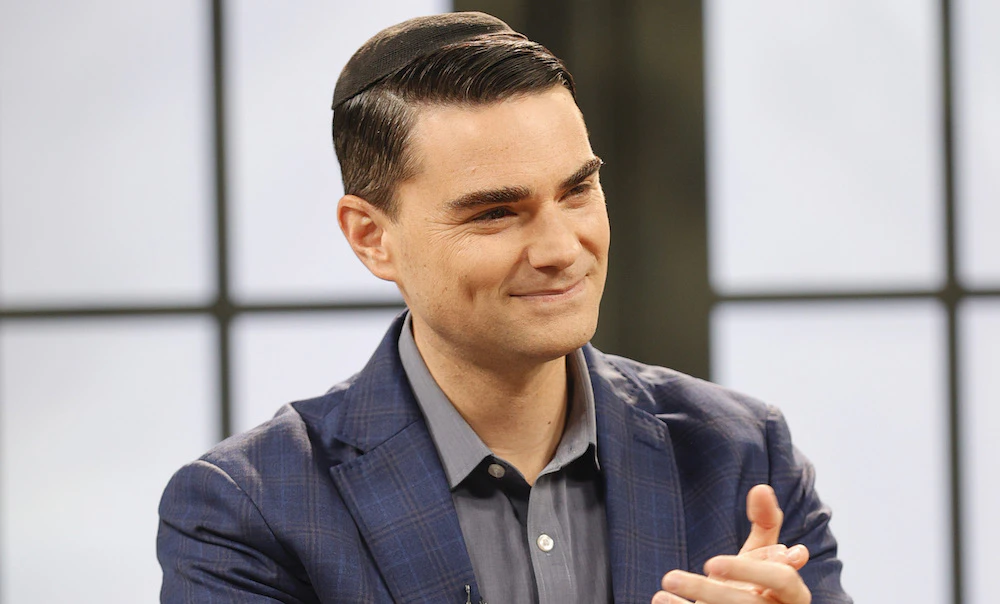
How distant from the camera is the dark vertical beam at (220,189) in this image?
2.46 metres

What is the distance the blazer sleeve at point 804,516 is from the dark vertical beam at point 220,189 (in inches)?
50.4

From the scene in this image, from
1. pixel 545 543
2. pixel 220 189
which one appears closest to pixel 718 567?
pixel 545 543

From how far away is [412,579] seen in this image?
5.26 feet

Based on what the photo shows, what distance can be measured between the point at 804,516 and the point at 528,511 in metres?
0.49

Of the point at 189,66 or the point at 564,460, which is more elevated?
the point at 189,66

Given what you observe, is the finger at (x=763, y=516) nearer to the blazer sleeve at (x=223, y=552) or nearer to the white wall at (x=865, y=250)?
the blazer sleeve at (x=223, y=552)

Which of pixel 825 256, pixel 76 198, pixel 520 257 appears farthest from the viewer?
pixel 825 256

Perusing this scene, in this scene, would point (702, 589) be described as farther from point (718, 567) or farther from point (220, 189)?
point (220, 189)

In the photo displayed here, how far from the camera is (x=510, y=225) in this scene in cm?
160

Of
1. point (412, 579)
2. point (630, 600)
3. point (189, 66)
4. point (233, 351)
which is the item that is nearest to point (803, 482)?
point (630, 600)

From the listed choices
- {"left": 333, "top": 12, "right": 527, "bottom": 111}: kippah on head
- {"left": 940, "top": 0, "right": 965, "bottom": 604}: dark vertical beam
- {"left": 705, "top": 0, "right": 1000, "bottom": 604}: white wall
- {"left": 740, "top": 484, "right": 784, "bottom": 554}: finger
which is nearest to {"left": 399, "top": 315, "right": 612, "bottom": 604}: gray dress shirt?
{"left": 740, "top": 484, "right": 784, "bottom": 554}: finger

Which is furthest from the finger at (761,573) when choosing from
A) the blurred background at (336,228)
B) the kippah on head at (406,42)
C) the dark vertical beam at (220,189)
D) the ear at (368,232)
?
the dark vertical beam at (220,189)

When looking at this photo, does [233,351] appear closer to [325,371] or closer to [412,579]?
[325,371]

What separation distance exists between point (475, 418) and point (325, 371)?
0.88 m
